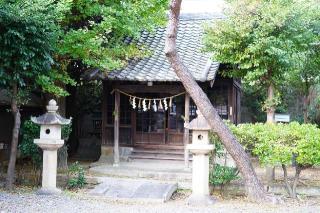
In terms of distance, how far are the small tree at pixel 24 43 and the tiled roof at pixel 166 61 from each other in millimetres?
3997

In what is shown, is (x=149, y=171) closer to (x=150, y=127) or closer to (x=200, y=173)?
(x=150, y=127)

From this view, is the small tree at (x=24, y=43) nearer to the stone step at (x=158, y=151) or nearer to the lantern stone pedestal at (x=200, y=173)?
the lantern stone pedestal at (x=200, y=173)

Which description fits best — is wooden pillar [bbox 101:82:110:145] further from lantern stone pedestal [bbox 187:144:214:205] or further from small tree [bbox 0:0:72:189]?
lantern stone pedestal [bbox 187:144:214:205]

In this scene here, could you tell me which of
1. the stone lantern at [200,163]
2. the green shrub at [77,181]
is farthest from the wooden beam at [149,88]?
the stone lantern at [200,163]

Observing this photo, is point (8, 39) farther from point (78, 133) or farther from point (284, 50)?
point (78, 133)

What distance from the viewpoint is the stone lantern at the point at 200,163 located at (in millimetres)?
10855

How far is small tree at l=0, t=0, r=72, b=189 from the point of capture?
10.8 meters

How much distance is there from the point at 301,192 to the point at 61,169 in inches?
316

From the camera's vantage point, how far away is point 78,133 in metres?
21.4

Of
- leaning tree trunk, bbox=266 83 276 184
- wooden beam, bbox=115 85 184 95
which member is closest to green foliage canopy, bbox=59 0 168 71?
wooden beam, bbox=115 85 184 95

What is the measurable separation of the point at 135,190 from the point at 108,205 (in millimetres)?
1626

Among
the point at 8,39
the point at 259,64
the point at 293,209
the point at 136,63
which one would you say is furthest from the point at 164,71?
the point at 293,209

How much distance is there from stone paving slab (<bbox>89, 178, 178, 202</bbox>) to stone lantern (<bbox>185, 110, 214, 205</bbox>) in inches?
36.5

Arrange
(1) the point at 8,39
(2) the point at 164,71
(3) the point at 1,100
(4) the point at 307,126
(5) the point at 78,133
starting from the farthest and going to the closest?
(5) the point at 78,133, (2) the point at 164,71, (3) the point at 1,100, (4) the point at 307,126, (1) the point at 8,39
